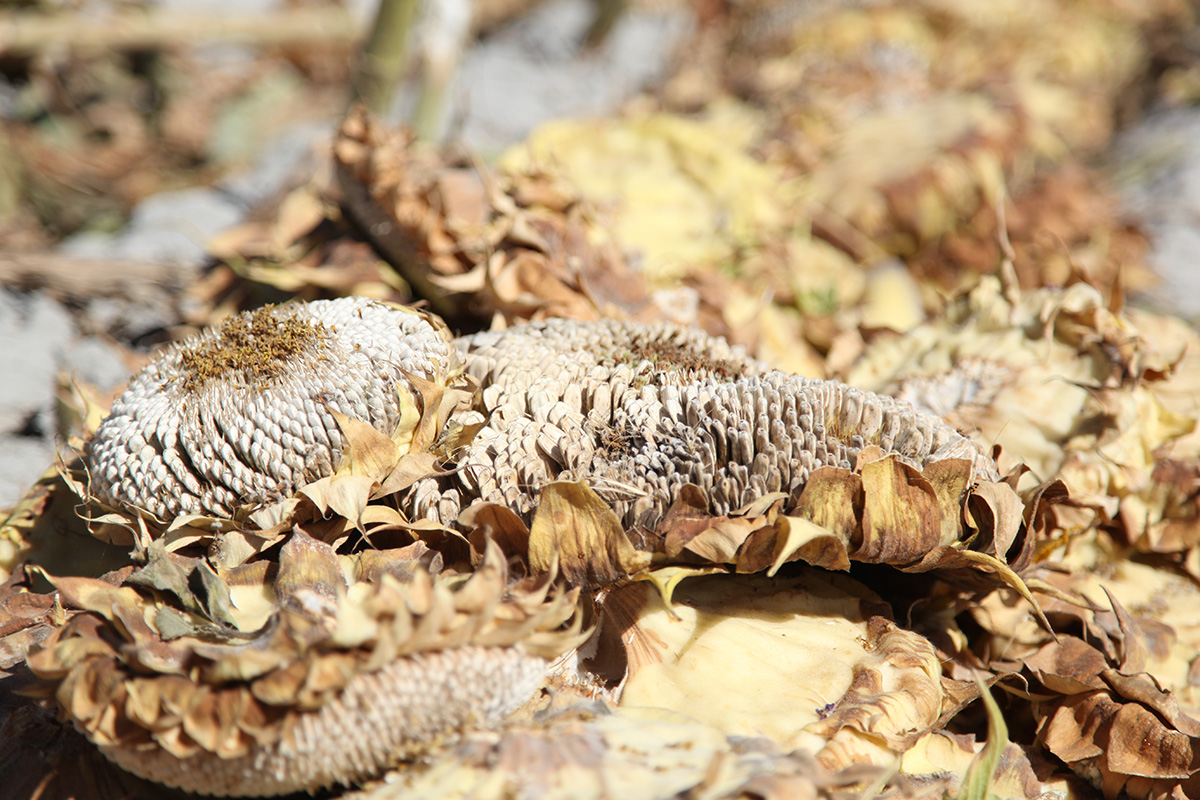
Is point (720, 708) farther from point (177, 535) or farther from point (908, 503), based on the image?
point (177, 535)

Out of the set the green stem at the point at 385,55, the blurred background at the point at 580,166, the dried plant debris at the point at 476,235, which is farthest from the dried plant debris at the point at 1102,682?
the green stem at the point at 385,55

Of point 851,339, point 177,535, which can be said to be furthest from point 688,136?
point 177,535

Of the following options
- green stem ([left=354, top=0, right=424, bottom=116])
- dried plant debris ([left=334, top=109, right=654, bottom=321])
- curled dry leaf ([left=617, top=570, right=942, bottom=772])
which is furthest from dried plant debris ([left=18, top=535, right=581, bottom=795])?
green stem ([left=354, top=0, right=424, bottom=116])

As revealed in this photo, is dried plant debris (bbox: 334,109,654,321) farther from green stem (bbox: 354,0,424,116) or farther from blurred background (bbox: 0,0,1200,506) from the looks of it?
green stem (bbox: 354,0,424,116)

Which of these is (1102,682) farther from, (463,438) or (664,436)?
(463,438)

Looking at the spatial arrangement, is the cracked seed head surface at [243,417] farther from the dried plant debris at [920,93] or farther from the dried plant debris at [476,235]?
the dried plant debris at [920,93]

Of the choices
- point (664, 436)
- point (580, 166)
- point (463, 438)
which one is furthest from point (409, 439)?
point (580, 166)

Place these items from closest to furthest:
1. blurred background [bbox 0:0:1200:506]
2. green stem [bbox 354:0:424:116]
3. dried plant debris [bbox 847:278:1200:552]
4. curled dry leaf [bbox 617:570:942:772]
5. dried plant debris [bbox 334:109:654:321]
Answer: curled dry leaf [bbox 617:570:942:772]
dried plant debris [bbox 847:278:1200:552]
dried plant debris [bbox 334:109:654:321]
blurred background [bbox 0:0:1200:506]
green stem [bbox 354:0:424:116]
